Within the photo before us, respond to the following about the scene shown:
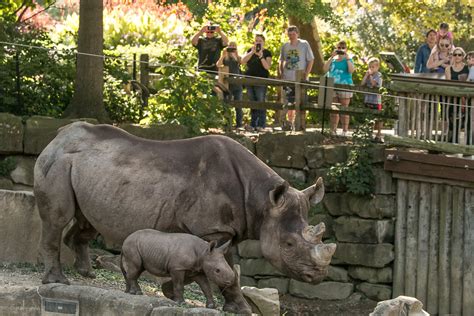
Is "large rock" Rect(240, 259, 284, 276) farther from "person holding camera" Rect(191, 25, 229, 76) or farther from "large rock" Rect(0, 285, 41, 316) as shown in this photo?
"large rock" Rect(0, 285, 41, 316)

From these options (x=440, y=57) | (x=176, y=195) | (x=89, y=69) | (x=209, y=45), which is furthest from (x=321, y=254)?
(x=209, y=45)

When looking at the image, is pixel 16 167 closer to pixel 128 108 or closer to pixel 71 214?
pixel 128 108

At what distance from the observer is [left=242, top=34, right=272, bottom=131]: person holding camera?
21641mm

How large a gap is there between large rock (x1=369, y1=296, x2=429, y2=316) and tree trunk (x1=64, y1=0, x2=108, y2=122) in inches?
318

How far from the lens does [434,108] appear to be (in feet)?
63.4

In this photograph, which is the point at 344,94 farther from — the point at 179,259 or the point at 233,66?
the point at 179,259

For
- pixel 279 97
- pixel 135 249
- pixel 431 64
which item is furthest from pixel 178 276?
pixel 279 97

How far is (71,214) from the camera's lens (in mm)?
13789

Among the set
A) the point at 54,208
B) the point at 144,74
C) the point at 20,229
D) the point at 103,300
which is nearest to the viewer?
the point at 103,300

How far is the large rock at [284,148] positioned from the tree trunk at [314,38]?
17.9 ft

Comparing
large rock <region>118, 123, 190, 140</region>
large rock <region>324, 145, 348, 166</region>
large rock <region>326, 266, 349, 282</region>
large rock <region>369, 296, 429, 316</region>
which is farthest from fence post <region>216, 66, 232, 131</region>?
large rock <region>369, 296, 429, 316</region>

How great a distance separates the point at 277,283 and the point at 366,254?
1359 millimetres

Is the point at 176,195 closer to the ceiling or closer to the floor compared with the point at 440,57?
closer to the floor

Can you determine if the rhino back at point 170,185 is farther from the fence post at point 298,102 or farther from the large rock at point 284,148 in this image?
the fence post at point 298,102
